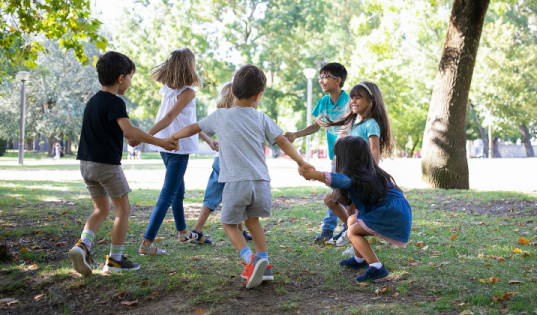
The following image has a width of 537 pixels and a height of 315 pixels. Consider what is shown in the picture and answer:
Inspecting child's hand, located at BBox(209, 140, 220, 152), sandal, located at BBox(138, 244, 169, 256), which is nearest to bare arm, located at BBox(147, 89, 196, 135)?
child's hand, located at BBox(209, 140, 220, 152)

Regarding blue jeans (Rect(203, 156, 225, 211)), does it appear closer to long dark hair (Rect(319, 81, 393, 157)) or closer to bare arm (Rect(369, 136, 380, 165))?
long dark hair (Rect(319, 81, 393, 157))

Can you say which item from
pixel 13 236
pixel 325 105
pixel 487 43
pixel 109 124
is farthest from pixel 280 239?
pixel 487 43

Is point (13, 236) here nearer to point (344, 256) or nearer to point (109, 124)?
point (109, 124)

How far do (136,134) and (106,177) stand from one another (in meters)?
0.42

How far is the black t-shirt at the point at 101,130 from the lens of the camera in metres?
3.54

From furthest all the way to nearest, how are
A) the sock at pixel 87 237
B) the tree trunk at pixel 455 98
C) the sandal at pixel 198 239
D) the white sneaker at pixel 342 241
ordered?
the tree trunk at pixel 455 98 < the sandal at pixel 198 239 < the white sneaker at pixel 342 241 < the sock at pixel 87 237

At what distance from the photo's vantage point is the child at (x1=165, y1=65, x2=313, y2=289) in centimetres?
331

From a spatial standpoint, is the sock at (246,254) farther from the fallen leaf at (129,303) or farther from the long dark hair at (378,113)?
the long dark hair at (378,113)

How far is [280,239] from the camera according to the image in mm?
5148

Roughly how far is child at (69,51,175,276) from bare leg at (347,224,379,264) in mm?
1663

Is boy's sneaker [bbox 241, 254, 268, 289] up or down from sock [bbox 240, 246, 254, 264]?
down

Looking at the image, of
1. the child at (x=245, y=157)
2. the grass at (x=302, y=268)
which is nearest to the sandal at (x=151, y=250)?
the grass at (x=302, y=268)

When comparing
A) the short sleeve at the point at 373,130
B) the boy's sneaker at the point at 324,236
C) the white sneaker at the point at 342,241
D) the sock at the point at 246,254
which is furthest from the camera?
the boy's sneaker at the point at 324,236

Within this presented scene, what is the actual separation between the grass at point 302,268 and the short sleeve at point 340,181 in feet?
2.59
